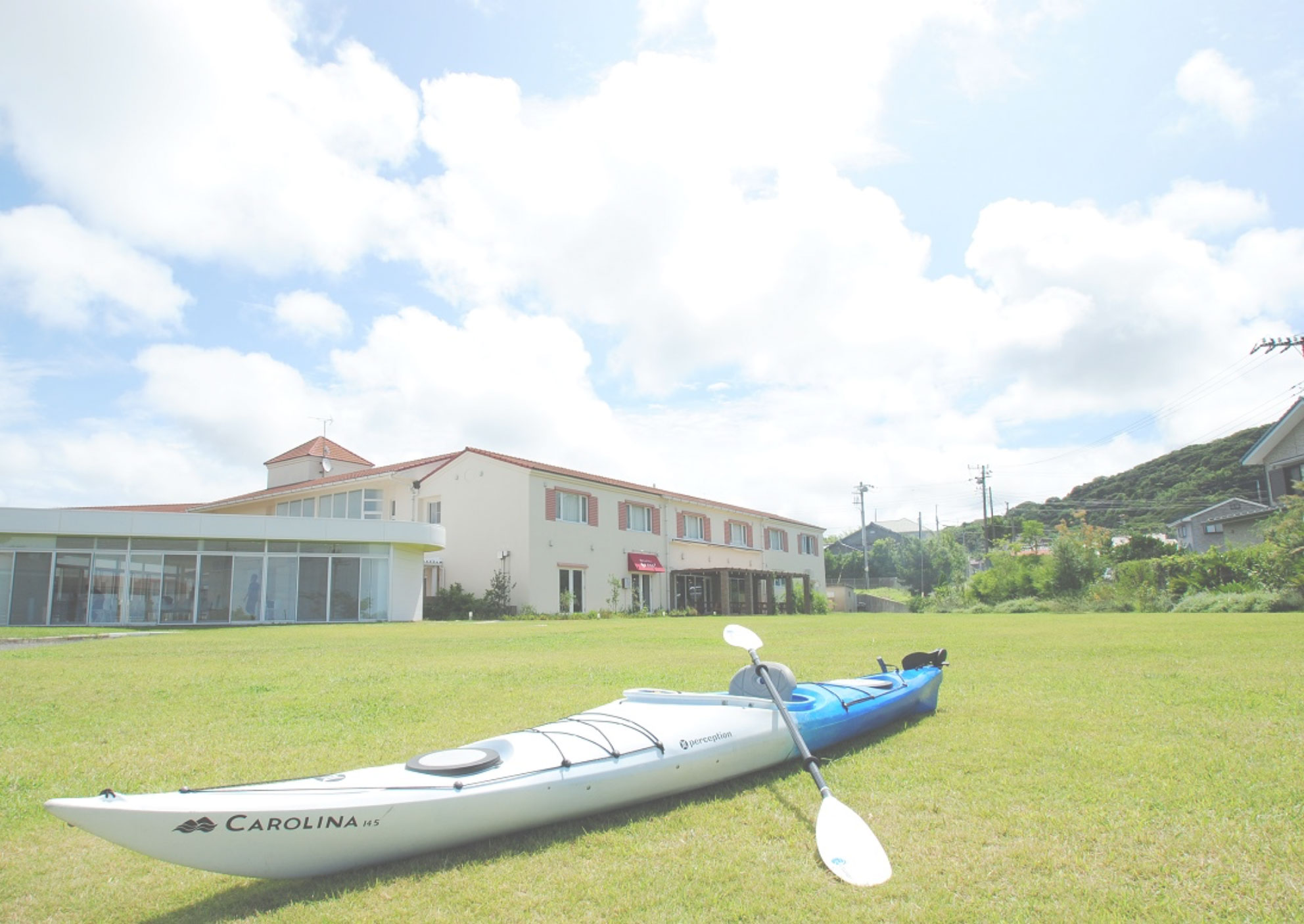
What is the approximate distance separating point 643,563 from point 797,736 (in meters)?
26.2

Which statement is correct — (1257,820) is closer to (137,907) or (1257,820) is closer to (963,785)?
(963,785)

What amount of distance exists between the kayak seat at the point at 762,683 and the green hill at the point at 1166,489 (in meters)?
55.7

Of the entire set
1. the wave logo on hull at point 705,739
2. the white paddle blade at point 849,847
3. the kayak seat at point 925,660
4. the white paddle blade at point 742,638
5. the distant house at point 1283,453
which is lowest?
the white paddle blade at point 849,847

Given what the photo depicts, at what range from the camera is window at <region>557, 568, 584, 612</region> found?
26897mm

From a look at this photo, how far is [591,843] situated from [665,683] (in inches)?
174

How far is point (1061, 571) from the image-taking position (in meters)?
28.1

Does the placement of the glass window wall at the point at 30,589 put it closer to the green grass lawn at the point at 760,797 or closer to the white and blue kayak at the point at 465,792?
the green grass lawn at the point at 760,797

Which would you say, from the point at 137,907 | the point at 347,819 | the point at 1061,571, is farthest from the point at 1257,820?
the point at 1061,571

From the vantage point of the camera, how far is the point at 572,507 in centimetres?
2827

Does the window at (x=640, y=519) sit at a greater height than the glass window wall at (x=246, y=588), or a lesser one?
greater

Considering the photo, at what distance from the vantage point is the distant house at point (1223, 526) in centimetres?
3209

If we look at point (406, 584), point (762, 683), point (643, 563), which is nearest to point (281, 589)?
point (406, 584)

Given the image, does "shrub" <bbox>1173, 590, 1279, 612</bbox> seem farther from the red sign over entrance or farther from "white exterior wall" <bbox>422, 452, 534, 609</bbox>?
"white exterior wall" <bbox>422, 452, 534, 609</bbox>

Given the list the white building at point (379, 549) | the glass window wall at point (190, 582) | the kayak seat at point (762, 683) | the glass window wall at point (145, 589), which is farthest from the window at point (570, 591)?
the kayak seat at point (762, 683)
